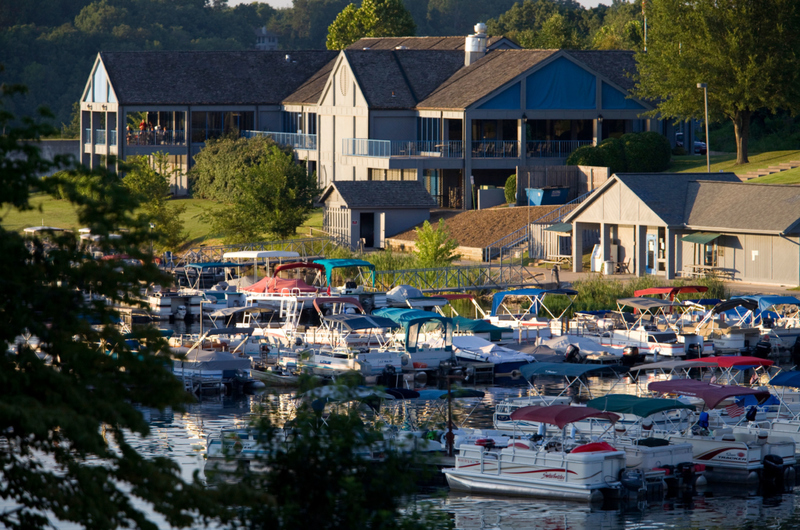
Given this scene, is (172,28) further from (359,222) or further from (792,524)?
(792,524)

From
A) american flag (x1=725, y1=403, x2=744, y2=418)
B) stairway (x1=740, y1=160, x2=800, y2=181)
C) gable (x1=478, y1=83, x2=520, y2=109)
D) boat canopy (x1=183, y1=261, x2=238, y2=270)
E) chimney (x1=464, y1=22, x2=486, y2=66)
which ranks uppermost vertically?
chimney (x1=464, y1=22, x2=486, y2=66)

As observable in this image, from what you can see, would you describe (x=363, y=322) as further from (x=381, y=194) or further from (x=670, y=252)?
(x=381, y=194)

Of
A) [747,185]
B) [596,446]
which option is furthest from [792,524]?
[747,185]

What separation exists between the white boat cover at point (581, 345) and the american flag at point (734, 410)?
11269 mm

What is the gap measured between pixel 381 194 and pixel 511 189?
8.55 meters

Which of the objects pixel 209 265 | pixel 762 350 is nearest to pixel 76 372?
pixel 762 350

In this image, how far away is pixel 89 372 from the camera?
13.9m

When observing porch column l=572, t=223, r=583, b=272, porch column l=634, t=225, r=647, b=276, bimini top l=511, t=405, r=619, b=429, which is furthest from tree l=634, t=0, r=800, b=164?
bimini top l=511, t=405, r=619, b=429

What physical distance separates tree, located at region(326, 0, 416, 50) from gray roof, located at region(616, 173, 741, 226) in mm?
57933

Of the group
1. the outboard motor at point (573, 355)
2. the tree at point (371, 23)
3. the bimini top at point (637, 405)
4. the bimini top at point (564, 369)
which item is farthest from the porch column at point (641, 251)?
the tree at point (371, 23)

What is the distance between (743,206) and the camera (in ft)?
188

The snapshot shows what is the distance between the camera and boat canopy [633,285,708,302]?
50.7 metres

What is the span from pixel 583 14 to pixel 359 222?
105811 millimetres

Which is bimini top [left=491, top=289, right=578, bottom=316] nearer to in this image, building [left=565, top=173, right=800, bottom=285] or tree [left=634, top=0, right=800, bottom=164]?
building [left=565, top=173, right=800, bottom=285]
